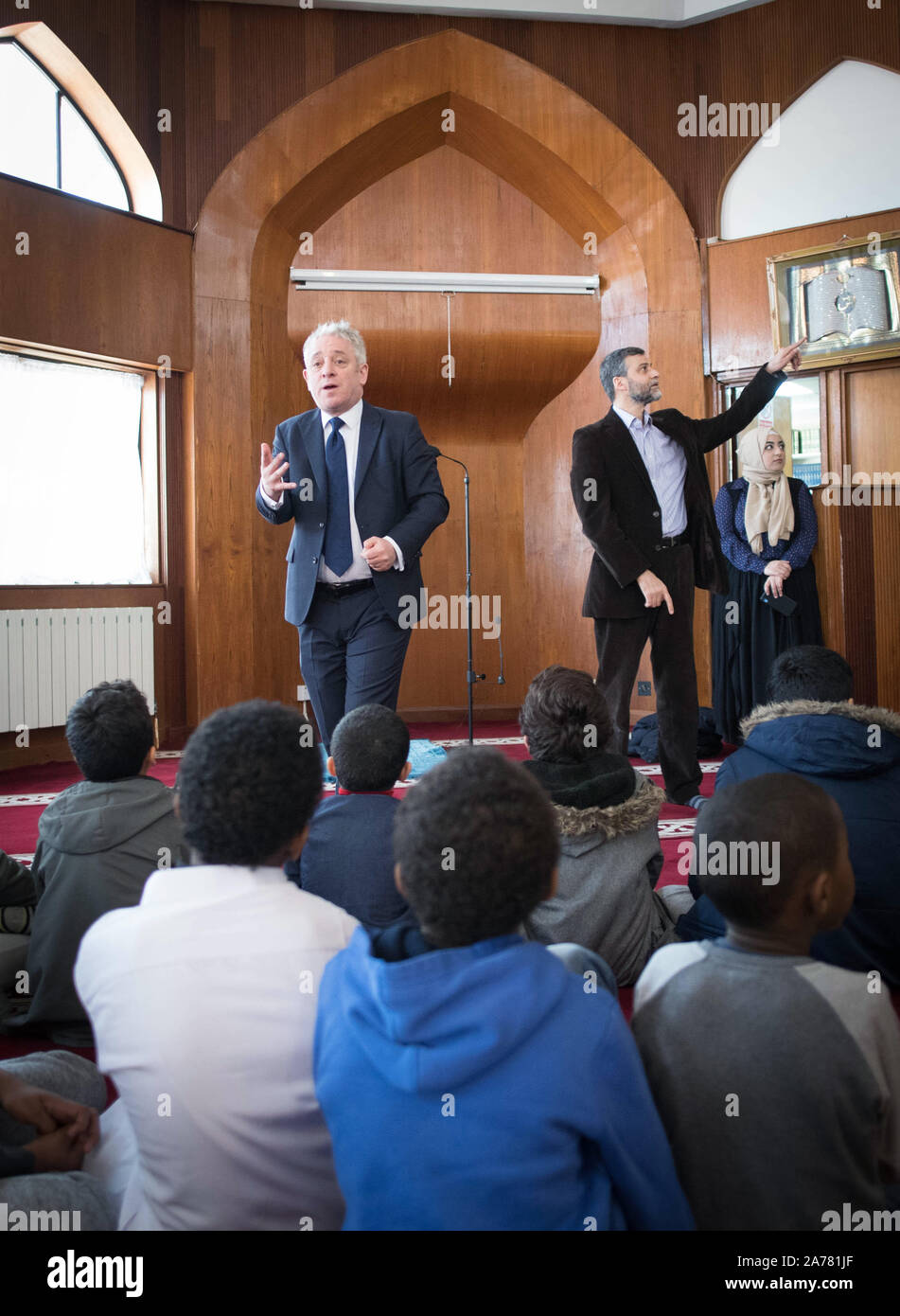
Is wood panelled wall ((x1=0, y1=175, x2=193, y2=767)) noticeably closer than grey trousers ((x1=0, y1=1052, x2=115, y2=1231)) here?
No

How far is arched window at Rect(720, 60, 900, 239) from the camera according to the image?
5363 mm

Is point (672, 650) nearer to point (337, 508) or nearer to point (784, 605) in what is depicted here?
point (337, 508)

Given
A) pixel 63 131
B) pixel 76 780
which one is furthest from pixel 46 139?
pixel 76 780

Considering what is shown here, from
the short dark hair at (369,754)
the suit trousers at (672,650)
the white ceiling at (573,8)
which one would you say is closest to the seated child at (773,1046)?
the short dark hair at (369,754)

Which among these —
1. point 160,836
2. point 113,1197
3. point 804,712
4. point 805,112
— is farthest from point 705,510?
point 805,112

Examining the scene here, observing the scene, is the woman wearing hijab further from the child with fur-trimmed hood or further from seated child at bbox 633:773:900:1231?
seated child at bbox 633:773:900:1231

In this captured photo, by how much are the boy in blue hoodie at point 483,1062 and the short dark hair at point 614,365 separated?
288 centimetres

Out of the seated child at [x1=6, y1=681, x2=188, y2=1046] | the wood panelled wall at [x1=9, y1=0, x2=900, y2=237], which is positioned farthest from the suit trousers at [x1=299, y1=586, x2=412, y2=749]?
the wood panelled wall at [x1=9, y1=0, x2=900, y2=237]

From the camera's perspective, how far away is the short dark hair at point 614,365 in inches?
139

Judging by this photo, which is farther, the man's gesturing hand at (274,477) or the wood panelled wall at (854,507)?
the wood panelled wall at (854,507)

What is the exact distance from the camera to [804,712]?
6.21ft

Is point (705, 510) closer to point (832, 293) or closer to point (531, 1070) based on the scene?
point (832, 293)

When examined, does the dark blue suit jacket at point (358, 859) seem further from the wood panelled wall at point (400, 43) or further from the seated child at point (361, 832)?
the wood panelled wall at point (400, 43)

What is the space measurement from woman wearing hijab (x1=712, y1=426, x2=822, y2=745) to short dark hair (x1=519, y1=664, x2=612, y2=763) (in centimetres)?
337
